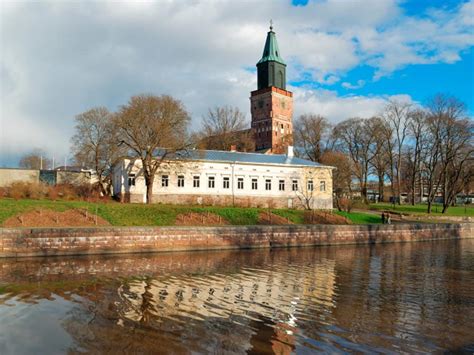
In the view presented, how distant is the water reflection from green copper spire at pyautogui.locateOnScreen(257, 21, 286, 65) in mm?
59735

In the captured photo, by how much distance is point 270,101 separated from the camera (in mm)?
78000

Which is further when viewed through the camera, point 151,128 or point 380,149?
point 380,149

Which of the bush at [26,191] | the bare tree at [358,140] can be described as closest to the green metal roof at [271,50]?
the bare tree at [358,140]

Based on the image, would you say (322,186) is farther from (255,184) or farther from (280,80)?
(280,80)

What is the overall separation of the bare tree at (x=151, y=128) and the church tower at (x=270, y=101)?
3804 cm

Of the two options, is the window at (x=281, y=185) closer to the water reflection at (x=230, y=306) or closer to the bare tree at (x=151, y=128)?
the bare tree at (x=151, y=128)

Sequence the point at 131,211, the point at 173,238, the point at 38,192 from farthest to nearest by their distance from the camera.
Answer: the point at 38,192 < the point at 131,211 < the point at 173,238

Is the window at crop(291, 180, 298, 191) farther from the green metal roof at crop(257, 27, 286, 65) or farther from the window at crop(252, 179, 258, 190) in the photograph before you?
the green metal roof at crop(257, 27, 286, 65)

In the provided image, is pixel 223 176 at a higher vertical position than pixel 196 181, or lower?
higher

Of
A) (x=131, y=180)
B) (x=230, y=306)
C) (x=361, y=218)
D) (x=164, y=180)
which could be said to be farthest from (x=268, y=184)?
(x=230, y=306)

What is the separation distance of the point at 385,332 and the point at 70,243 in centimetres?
1791

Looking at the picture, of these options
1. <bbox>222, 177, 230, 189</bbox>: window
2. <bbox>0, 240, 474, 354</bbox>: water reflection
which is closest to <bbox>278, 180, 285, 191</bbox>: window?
<bbox>222, 177, 230, 189</bbox>: window

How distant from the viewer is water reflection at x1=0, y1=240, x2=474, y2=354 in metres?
9.23

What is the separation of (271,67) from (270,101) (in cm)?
634
